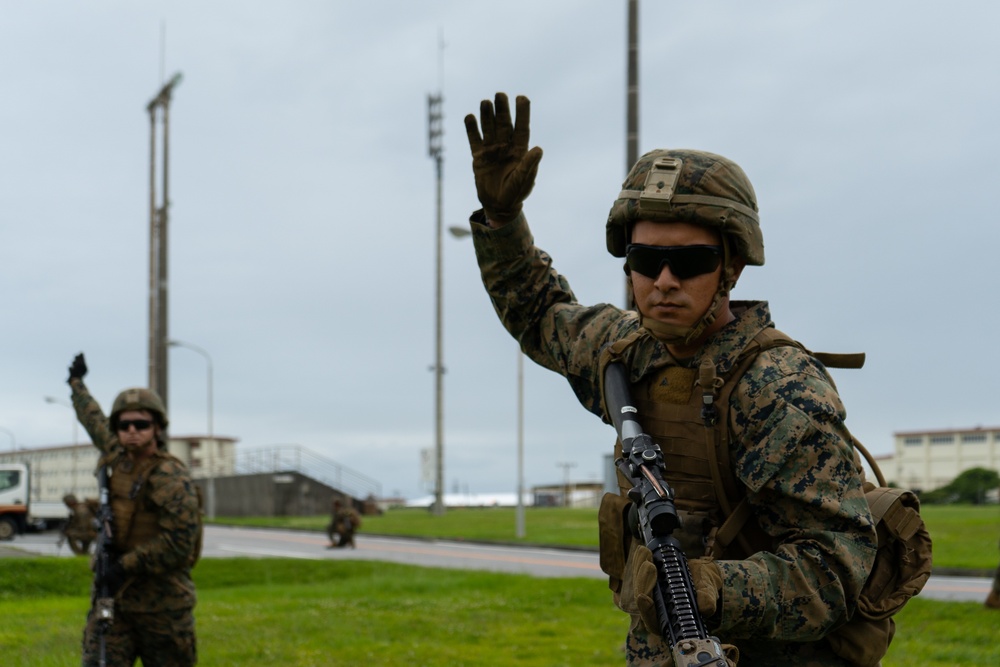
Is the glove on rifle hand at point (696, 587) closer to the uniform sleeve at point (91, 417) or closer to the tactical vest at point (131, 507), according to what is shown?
the tactical vest at point (131, 507)

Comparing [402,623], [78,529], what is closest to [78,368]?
[402,623]

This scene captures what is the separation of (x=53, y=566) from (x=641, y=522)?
1555cm

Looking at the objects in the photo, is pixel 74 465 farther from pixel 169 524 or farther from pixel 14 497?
pixel 169 524

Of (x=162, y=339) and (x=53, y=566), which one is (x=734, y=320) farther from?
(x=162, y=339)

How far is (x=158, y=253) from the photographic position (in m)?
26.0

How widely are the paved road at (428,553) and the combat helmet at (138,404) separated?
1003cm

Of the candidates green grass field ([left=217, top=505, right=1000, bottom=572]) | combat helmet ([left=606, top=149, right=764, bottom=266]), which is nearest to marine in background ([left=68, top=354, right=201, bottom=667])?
combat helmet ([left=606, top=149, right=764, bottom=266])

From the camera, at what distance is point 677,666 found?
2.65 meters

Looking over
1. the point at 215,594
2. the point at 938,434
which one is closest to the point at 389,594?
the point at 215,594

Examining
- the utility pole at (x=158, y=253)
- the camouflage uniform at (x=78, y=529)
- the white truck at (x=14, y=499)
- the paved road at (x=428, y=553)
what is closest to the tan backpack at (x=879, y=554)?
the paved road at (x=428, y=553)

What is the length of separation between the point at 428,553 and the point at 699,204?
2243cm

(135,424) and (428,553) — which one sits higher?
(135,424)

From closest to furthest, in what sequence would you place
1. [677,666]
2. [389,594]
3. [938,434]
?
[677,666], [389,594], [938,434]

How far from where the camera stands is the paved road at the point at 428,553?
55.3ft
